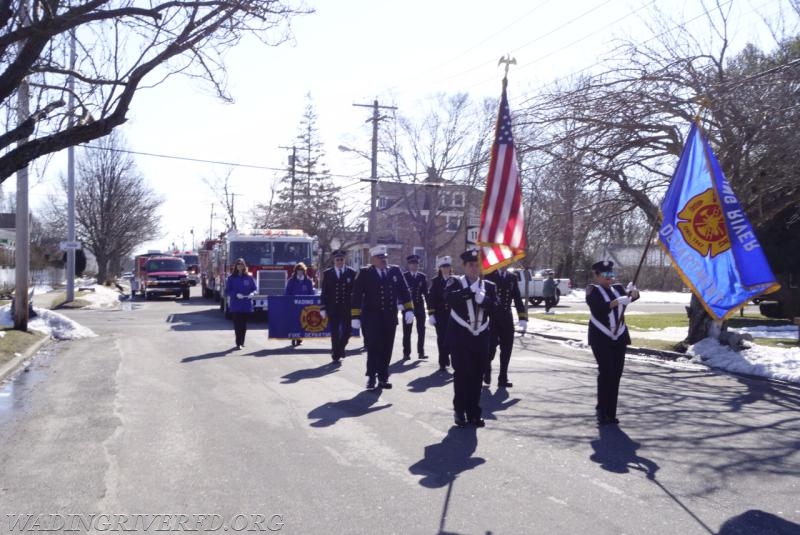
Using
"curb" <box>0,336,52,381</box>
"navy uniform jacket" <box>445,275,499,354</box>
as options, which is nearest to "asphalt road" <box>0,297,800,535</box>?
"curb" <box>0,336,52,381</box>

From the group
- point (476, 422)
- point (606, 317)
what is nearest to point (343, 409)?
point (476, 422)

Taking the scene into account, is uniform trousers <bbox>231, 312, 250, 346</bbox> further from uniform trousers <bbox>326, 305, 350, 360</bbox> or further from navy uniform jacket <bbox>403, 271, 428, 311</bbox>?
navy uniform jacket <bbox>403, 271, 428, 311</bbox>

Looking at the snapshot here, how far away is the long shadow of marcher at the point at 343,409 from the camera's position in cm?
906

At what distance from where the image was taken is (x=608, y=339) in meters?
8.92

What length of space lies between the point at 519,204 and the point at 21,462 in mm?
5374

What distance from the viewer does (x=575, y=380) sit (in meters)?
12.5

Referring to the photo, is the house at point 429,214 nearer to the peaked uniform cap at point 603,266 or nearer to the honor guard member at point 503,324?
the honor guard member at point 503,324

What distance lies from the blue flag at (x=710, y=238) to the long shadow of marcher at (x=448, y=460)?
108 inches

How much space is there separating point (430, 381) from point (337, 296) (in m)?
2.83

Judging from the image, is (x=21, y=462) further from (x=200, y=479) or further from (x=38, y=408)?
(x=38, y=408)

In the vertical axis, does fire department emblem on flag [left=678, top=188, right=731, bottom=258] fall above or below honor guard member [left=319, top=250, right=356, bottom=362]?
above

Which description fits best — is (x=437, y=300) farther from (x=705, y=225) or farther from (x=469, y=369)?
(x=705, y=225)

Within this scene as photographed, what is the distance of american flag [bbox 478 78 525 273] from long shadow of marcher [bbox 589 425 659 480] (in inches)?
80.1

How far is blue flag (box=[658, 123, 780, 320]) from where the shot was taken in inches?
322
